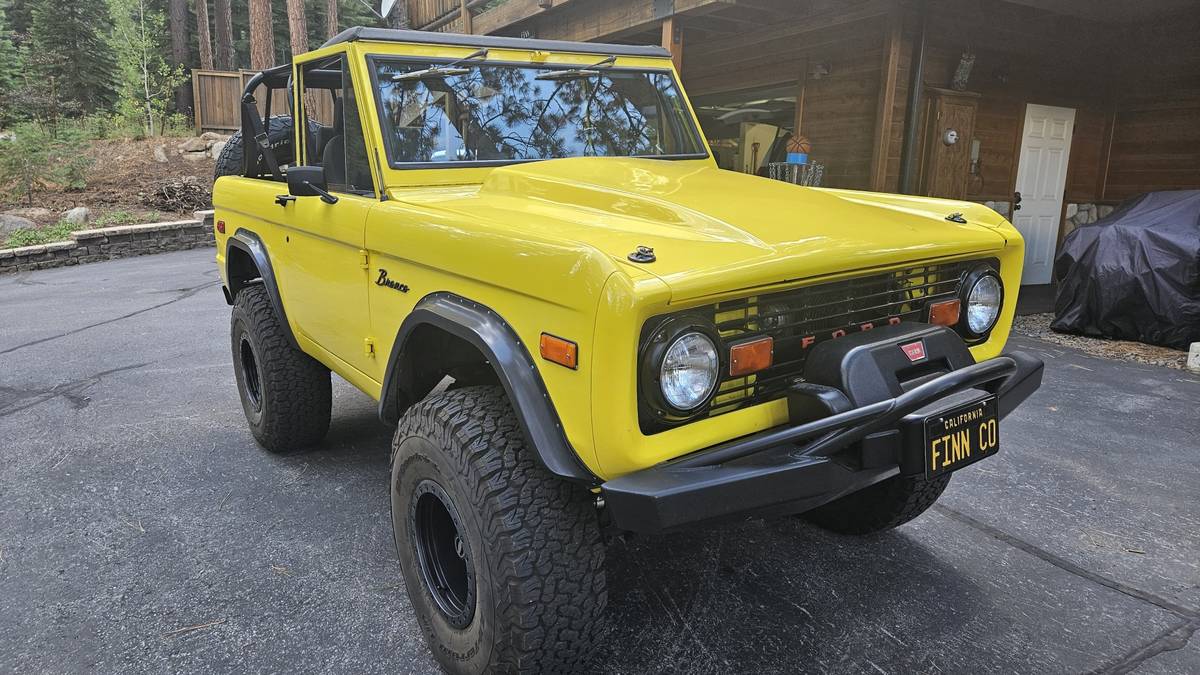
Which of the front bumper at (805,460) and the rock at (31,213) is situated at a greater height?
the front bumper at (805,460)

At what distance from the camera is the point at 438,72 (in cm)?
290

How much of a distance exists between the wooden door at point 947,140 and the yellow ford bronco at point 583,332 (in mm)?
4959

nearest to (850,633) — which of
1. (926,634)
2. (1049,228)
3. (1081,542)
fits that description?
(926,634)

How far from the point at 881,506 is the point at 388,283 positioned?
205 centimetres

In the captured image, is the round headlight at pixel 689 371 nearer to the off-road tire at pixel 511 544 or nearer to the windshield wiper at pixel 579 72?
the off-road tire at pixel 511 544

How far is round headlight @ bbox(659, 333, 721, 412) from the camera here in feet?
5.73

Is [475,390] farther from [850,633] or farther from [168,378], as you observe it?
[168,378]

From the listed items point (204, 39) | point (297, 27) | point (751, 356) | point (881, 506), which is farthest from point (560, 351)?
point (204, 39)

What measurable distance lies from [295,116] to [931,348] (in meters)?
2.91

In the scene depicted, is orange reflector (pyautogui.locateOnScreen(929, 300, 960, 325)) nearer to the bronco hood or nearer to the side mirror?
the bronco hood

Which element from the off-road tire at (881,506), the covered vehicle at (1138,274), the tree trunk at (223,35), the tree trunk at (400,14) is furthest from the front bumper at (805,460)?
→ the tree trunk at (223,35)

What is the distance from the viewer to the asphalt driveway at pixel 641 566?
2.36m

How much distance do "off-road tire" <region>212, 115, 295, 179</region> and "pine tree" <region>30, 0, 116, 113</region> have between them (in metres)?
22.4

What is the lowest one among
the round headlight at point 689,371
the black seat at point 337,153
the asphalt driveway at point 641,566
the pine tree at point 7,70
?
the asphalt driveway at point 641,566
